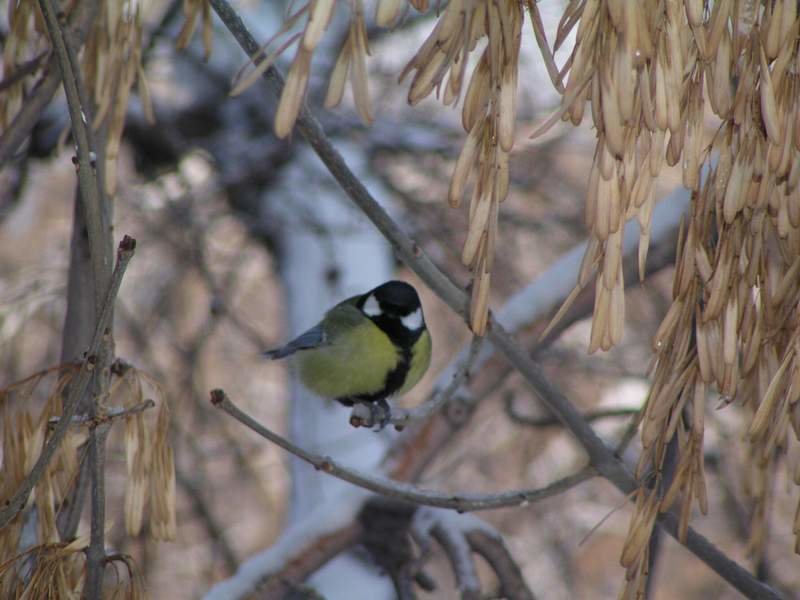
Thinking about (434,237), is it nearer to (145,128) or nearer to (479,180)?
(145,128)

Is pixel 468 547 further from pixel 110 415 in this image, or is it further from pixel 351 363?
pixel 110 415

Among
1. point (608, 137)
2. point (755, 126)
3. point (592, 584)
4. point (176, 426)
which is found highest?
point (592, 584)

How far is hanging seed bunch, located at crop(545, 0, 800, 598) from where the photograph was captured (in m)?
1.09

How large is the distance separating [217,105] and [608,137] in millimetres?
2994

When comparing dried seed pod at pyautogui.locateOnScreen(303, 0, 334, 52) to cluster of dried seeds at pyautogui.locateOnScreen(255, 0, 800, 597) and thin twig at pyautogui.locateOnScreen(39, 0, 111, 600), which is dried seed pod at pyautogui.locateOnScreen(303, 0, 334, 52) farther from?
thin twig at pyautogui.locateOnScreen(39, 0, 111, 600)

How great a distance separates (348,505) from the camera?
2164mm

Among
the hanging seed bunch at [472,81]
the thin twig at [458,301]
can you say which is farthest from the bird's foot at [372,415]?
the hanging seed bunch at [472,81]

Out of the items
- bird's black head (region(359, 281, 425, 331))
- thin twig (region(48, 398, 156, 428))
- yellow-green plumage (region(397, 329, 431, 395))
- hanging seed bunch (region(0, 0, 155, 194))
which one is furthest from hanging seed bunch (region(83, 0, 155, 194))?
yellow-green plumage (region(397, 329, 431, 395))

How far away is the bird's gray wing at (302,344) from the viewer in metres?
2.39

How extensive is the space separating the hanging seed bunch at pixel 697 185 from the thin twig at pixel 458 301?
0.14 m

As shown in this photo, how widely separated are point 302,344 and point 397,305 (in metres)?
0.26

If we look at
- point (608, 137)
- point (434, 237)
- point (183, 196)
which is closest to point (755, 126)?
point (608, 137)

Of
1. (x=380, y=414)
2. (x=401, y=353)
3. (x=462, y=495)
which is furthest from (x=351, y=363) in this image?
(x=462, y=495)

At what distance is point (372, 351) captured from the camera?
2391mm
